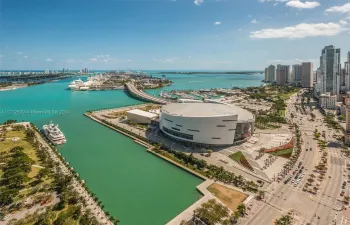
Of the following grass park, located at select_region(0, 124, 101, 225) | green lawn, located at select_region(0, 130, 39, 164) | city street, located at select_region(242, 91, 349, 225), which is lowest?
city street, located at select_region(242, 91, 349, 225)

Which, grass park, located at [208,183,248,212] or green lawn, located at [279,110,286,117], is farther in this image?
green lawn, located at [279,110,286,117]

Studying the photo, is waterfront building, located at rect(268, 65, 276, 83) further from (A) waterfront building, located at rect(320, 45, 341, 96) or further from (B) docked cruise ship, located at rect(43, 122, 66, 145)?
(B) docked cruise ship, located at rect(43, 122, 66, 145)

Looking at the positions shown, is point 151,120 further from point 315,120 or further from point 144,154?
point 315,120

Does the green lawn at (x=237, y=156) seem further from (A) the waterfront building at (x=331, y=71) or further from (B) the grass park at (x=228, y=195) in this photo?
(A) the waterfront building at (x=331, y=71)

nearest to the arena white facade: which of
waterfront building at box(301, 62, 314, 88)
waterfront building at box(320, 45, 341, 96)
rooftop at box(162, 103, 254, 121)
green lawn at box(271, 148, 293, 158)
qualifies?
rooftop at box(162, 103, 254, 121)

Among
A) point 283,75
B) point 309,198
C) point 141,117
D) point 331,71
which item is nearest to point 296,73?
point 283,75

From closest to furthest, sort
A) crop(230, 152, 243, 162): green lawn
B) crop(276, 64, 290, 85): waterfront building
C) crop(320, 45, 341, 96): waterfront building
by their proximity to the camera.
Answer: crop(230, 152, 243, 162): green lawn
crop(320, 45, 341, 96): waterfront building
crop(276, 64, 290, 85): waterfront building

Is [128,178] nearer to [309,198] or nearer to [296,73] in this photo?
[309,198]

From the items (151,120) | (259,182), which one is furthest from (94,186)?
(151,120)
